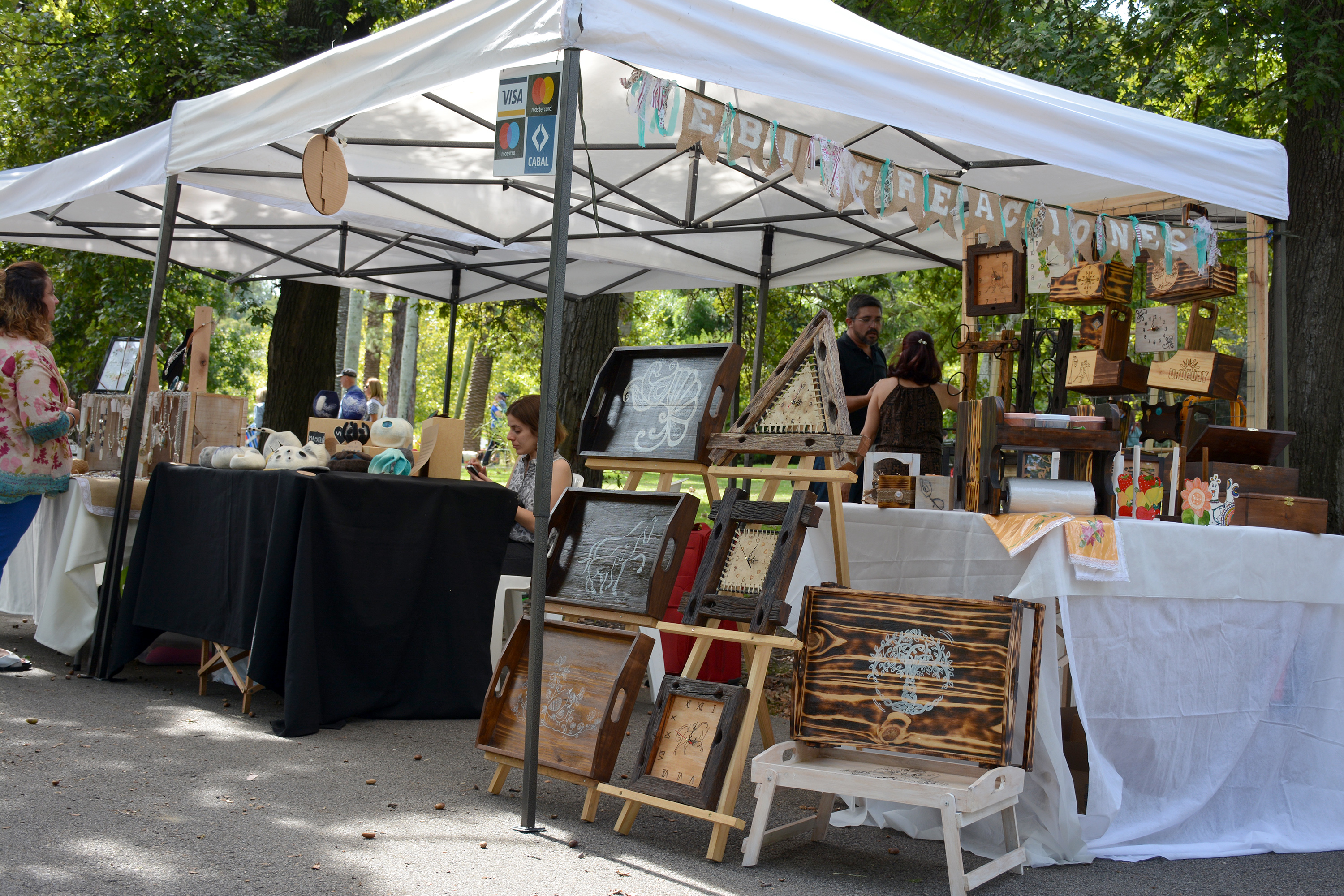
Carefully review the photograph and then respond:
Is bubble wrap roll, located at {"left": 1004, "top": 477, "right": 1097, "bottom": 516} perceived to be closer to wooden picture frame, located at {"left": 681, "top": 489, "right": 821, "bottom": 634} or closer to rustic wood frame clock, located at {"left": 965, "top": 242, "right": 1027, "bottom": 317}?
wooden picture frame, located at {"left": 681, "top": 489, "right": 821, "bottom": 634}

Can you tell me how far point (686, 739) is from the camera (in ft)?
9.78

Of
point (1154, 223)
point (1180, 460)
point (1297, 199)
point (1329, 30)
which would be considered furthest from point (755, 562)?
point (1329, 30)

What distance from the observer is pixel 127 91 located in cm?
928

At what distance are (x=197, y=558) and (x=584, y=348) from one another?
11.8 feet

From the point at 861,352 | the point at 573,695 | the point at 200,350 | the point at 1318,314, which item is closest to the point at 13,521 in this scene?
the point at 200,350

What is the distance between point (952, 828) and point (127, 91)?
961 centimetres

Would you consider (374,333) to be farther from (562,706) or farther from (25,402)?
(562,706)

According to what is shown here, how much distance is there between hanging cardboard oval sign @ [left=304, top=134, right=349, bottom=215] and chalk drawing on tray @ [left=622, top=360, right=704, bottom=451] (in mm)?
1697

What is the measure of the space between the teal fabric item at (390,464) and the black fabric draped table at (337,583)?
0.04 m

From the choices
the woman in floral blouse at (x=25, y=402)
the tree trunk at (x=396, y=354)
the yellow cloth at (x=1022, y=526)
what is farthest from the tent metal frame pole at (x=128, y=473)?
the tree trunk at (x=396, y=354)

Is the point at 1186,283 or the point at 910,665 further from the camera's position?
the point at 1186,283

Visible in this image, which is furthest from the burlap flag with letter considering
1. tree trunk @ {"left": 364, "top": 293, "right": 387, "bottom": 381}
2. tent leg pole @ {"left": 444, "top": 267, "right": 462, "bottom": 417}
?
tree trunk @ {"left": 364, "top": 293, "right": 387, "bottom": 381}

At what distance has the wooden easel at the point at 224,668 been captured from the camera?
4094 millimetres

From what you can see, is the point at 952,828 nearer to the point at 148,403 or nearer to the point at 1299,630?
the point at 1299,630
